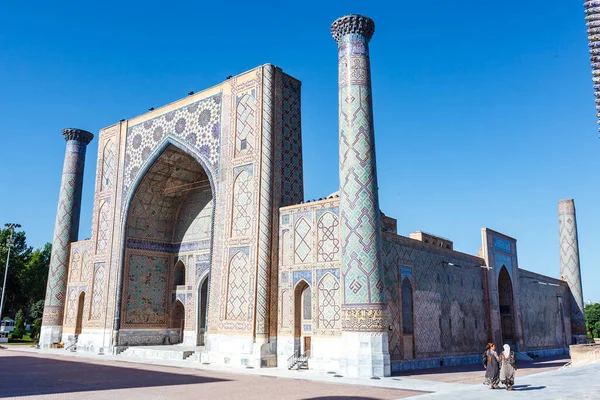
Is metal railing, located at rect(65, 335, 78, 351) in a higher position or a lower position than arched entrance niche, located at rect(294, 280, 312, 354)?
lower

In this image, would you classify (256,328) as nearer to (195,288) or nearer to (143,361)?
(143,361)

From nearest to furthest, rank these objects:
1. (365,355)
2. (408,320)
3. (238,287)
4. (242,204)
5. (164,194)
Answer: (365,355) < (408,320) < (238,287) < (242,204) < (164,194)

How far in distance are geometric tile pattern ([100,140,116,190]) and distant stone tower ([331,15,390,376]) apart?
9.97 m

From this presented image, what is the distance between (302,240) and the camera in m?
13.1

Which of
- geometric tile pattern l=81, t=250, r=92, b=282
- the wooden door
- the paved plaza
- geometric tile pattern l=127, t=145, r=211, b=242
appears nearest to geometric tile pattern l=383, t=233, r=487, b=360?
the paved plaza

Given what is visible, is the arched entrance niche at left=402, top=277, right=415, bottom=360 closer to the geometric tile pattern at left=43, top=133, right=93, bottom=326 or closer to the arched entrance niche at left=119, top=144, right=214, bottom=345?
the arched entrance niche at left=119, top=144, right=214, bottom=345

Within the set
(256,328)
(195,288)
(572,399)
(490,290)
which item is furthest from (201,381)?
(490,290)

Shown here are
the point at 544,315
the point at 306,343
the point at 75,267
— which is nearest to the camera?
the point at 306,343

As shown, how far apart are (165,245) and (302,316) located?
7893mm

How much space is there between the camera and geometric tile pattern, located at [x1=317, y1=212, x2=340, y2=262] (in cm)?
1248

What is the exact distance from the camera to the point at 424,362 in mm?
13367

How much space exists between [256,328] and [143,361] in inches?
149

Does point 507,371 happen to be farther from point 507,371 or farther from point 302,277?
point 302,277

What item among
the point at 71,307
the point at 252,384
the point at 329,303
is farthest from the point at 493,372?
the point at 71,307
